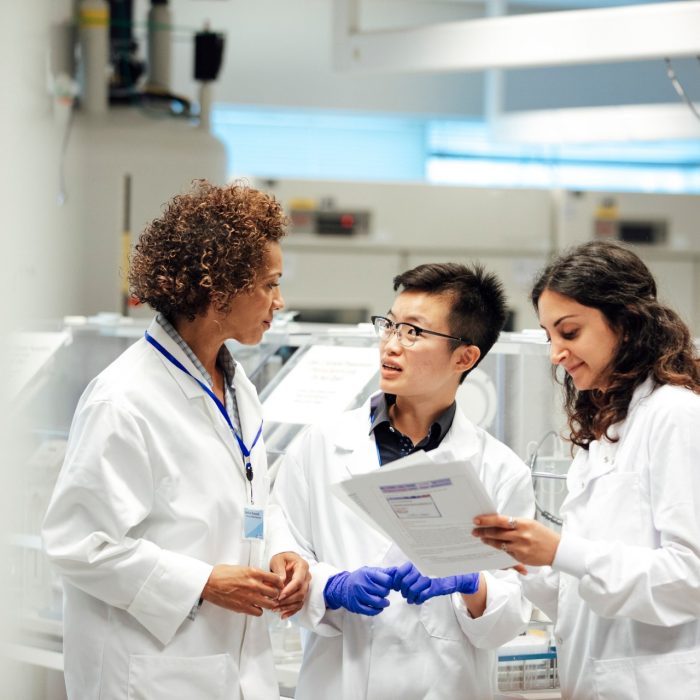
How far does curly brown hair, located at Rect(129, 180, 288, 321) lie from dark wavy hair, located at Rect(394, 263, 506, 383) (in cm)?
35

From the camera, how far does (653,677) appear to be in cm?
147

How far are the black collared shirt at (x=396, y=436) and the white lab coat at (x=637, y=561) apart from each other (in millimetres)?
265

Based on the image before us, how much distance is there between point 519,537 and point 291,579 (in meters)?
0.40

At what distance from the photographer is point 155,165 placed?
385 cm

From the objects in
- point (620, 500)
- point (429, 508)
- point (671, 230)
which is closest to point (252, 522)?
point (429, 508)

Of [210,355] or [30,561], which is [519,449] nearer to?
[210,355]

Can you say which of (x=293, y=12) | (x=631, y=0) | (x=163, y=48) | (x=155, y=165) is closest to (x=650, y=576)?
Result: (x=155, y=165)

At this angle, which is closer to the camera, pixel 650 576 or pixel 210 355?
pixel 650 576

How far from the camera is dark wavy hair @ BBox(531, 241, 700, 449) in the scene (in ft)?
5.16

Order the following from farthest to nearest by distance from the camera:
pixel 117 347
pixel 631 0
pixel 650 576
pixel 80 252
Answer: pixel 631 0 < pixel 80 252 < pixel 117 347 < pixel 650 576

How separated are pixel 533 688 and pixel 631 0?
201 inches

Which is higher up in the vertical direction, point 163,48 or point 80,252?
point 163,48

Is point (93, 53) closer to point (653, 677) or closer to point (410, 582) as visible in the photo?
point (410, 582)

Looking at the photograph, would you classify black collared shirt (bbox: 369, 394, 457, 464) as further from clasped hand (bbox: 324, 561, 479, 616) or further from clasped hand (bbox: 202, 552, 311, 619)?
clasped hand (bbox: 202, 552, 311, 619)
